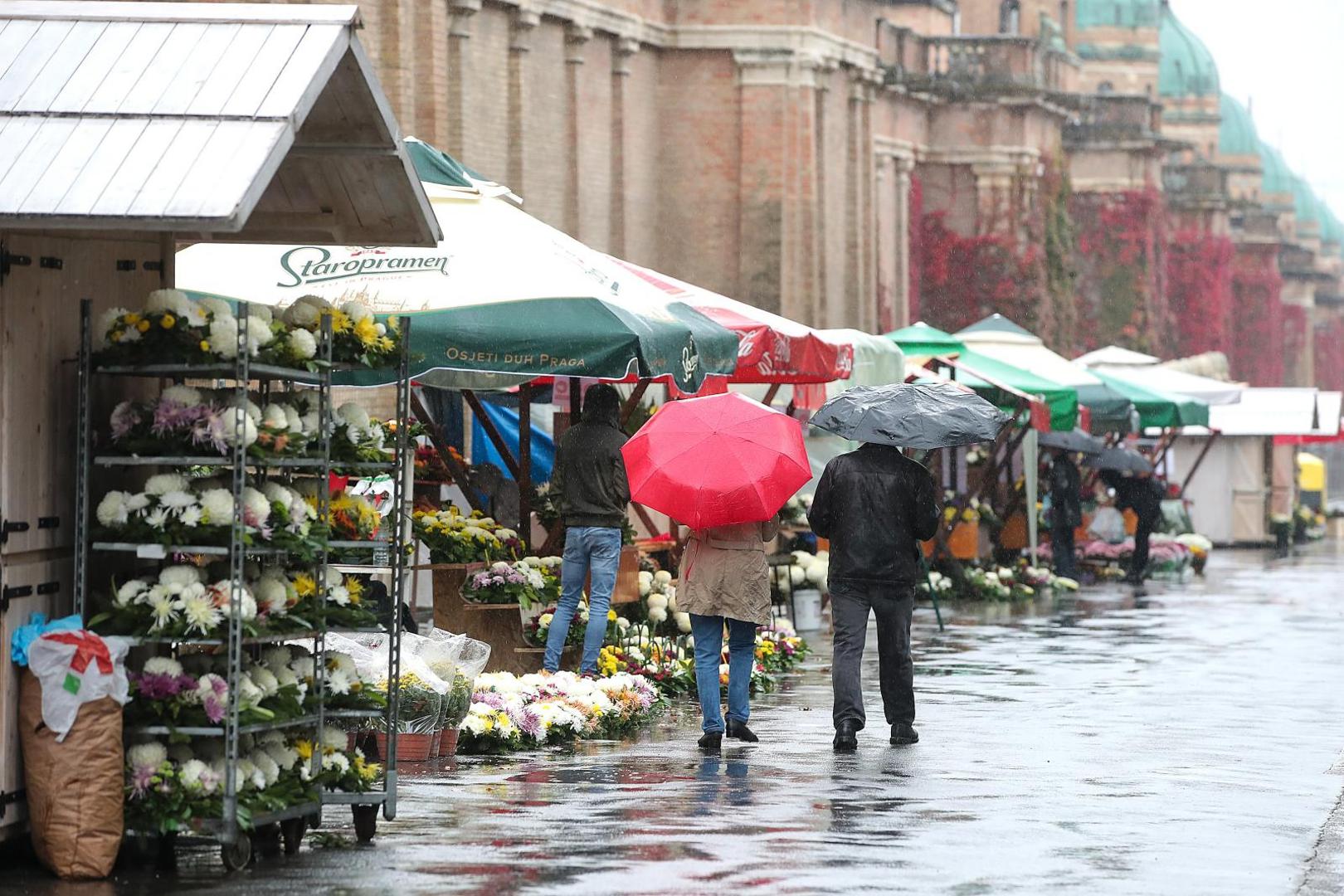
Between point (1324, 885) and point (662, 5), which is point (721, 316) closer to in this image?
point (1324, 885)

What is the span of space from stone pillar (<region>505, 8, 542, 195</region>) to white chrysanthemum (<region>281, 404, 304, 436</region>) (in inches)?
1116

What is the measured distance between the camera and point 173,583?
1056 centimetres

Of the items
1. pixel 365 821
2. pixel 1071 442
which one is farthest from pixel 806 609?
pixel 365 821

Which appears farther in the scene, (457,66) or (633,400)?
(457,66)

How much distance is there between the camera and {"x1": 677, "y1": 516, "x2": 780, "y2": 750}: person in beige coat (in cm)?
1495

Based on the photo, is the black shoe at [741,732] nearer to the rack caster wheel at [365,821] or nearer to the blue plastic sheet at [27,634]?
the rack caster wheel at [365,821]

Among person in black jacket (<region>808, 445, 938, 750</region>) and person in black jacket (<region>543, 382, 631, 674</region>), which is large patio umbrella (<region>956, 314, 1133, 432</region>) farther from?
person in black jacket (<region>808, 445, 938, 750</region>)

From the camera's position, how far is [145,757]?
10508mm

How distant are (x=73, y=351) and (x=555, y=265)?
5.79 metres

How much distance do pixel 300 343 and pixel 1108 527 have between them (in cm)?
A: 3057

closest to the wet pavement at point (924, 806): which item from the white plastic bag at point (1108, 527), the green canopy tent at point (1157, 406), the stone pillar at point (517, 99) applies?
the green canopy tent at point (1157, 406)

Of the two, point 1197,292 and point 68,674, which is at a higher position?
point 1197,292

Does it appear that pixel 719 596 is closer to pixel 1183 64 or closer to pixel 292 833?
pixel 292 833

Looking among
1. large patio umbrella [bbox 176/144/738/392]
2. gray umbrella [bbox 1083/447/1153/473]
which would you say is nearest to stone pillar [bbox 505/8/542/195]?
gray umbrella [bbox 1083/447/1153/473]
